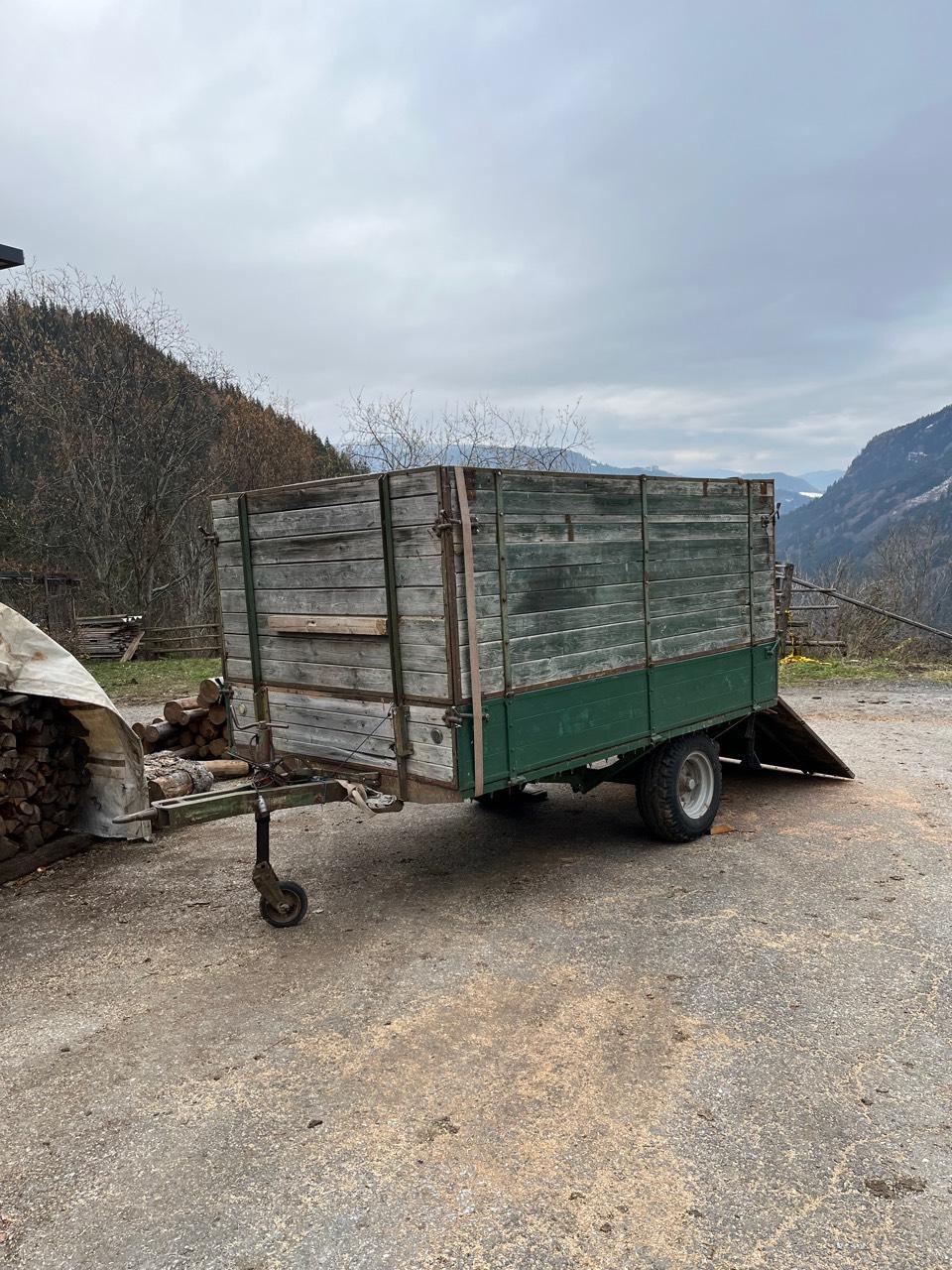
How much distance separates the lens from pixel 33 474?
26406 millimetres

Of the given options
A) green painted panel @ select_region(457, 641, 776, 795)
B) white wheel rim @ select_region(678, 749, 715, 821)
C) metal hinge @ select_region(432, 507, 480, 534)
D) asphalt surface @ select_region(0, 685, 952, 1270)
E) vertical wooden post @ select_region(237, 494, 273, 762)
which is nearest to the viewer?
asphalt surface @ select_region(0, 685, 952, 1270)

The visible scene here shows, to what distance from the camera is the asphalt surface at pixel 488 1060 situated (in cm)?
268

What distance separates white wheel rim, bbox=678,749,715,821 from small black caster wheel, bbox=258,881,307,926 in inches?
120

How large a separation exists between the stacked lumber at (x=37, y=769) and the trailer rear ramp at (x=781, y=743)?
17.0 ft

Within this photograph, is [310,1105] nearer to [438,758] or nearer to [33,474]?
[438,758]

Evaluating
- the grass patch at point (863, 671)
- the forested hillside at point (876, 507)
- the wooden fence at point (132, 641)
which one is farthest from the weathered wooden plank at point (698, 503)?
the forested hillside at point (876, 507)

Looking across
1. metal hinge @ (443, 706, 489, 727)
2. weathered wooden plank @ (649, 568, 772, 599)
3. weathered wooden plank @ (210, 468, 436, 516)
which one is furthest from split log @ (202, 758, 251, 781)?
weathered wooden plank @ (649, 568, 772, 599)

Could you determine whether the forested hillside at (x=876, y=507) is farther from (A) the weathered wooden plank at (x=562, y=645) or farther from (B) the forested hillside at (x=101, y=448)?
(A) the weathered wooden plank at (x=562, y=645)

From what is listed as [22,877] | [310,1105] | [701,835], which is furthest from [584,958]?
[22,877]

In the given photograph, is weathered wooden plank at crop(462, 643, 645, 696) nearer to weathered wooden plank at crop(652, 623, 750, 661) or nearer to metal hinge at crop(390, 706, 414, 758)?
weathered wooden plank at crop(652, 623, 750, 661)

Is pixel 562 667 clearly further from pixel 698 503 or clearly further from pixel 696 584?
pixel 698 503

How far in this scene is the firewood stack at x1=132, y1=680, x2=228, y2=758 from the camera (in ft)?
29.3

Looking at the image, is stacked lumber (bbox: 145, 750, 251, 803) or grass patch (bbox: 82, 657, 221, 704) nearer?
stacked lumber (bbox: 145, 750, 251, 803)

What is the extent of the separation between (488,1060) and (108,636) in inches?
778
